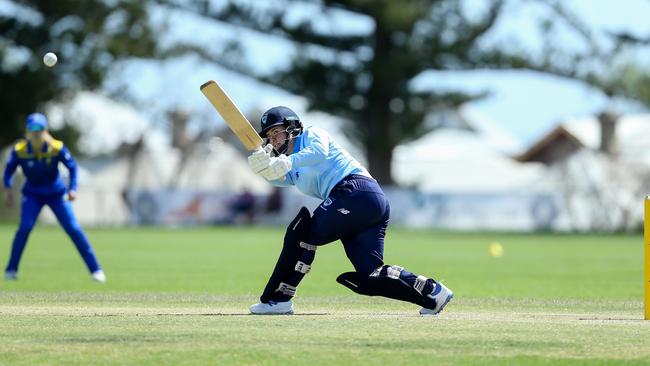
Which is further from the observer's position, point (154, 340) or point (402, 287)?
point (402, 287)

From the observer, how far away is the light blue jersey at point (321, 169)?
12.7 m

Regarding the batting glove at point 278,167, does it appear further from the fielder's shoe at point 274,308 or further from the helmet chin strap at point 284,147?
the fielder's shoe at point 274,308

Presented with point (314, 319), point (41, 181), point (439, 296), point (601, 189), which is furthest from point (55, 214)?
point (601, 189)

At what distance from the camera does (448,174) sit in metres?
85.8

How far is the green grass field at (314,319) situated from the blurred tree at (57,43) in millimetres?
33550

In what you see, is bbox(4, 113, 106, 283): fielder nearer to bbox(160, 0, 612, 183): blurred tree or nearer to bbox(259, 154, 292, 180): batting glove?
bbox(259, 154, 292, 180): batting glove

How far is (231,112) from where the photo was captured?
44.0ft

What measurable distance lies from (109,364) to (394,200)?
49.7 metres

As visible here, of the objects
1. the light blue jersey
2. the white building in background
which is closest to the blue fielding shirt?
the light blue jersey

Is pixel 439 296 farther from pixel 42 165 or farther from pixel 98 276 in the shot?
pixel 42 165

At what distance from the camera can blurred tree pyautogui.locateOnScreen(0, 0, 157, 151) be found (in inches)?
2329

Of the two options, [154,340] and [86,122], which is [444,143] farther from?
[154,340]

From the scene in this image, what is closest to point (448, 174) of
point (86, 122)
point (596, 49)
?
point (86, 122)

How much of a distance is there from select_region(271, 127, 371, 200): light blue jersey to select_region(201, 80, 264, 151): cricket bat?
0.47 metres
